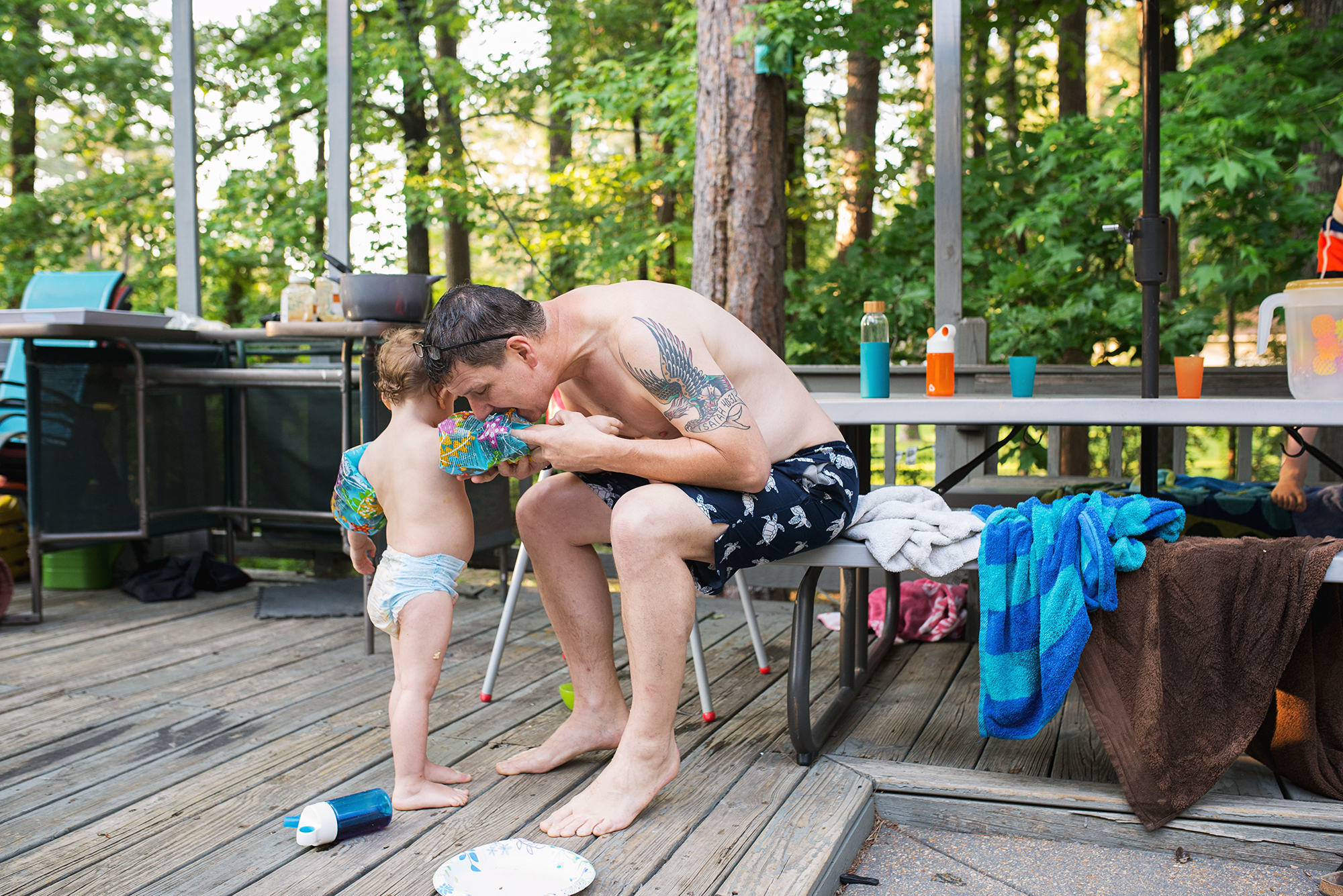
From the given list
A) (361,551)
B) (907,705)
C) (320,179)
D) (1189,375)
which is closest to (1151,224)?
(1189,375)

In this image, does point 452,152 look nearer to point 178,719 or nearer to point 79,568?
point 79,568

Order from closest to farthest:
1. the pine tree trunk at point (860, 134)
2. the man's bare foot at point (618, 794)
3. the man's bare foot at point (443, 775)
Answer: the man's bare foot at point (618, 794) < the man's bare foot at point (443, 775) < the pine tree trunk at point (860, 134)

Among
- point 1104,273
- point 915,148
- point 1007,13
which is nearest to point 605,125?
point 915,148

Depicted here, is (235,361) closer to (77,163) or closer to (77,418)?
(77,418)

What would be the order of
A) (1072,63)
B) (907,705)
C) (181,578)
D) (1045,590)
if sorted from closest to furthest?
(1045,590) → (907,705) → (181,578) → (1072,63)

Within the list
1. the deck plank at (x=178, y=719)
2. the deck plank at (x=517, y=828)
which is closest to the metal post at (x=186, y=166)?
the deck plank at (x=178, y=719)

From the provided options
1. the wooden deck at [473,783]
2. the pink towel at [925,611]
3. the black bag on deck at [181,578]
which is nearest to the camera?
the wooden deck at [473,783]

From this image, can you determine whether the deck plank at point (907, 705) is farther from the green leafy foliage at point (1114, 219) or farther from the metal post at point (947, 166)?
the green leafy foliage at point (1114, 219)

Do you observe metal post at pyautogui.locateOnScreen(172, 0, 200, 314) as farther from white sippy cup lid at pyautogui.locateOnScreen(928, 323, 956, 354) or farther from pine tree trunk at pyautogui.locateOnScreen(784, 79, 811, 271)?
white sippy cup lid at pyautogui.locateOnScreen(928, 323, 956, 354)

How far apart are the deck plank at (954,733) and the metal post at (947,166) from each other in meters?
1.39

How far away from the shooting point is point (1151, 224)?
2.24 metres

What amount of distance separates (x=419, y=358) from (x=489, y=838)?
927 mm

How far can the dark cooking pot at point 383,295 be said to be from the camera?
3025 millimetres

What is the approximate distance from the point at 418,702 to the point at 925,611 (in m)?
1.92
